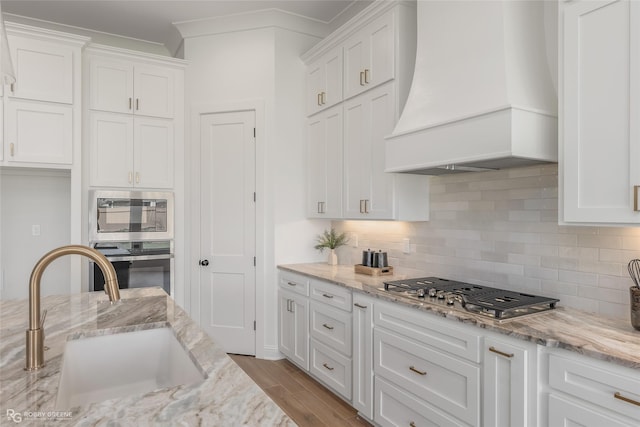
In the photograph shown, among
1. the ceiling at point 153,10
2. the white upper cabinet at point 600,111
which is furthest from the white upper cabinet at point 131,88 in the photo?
the white upper cabinet at point 600,111

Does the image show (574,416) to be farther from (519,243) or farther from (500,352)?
(519,243)

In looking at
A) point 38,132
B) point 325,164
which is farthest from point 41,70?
point 325,164

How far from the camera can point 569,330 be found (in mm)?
1757

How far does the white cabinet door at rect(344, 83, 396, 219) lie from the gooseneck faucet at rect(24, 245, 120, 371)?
83.4 inches

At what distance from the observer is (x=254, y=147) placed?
3.96m

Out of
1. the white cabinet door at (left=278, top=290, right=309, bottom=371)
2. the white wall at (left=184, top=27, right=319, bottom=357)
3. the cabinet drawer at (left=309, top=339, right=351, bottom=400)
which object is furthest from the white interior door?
the cabinet drawer at (left=309, top=339, right=351, bottom=400)

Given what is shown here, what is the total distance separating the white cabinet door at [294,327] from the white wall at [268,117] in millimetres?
112

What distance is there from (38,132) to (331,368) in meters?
3.00

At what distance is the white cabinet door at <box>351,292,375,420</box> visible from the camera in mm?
2650

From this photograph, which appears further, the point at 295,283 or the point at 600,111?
the point at 295,283

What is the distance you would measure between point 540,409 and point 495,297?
629 mm

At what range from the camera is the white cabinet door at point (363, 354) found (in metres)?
2.65

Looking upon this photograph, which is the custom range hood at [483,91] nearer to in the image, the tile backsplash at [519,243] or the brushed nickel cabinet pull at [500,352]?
the tile backsplash at [519,243]

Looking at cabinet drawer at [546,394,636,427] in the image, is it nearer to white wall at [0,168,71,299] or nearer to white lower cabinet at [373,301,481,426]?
white lower cabinet at [373,301,481,426]
